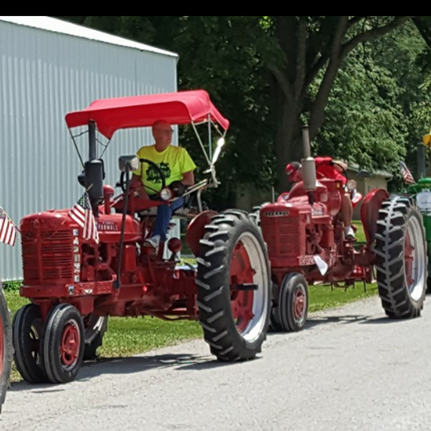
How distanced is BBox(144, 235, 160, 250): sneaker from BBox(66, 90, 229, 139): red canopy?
1.05 m

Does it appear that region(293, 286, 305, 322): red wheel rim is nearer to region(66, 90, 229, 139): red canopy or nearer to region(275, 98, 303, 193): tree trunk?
region(66, 90, 229, 139): red canopy

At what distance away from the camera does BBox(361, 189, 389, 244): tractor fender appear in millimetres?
13344

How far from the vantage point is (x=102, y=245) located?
9.21 meters

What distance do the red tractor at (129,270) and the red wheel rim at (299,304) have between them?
169 cm

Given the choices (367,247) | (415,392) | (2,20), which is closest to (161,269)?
(415,392)

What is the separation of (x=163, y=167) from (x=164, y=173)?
96 millimetres

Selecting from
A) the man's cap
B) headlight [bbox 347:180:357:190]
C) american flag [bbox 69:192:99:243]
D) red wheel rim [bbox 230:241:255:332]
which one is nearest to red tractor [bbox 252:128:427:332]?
the man's cap

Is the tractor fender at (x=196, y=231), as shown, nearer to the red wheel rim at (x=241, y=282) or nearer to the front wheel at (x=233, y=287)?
the front wheel at (x=233, y=287)

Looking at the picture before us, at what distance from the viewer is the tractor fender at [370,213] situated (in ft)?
43.8

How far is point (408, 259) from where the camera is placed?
13.6m

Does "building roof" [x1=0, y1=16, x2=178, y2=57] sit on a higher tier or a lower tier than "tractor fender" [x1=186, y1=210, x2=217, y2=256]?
higher

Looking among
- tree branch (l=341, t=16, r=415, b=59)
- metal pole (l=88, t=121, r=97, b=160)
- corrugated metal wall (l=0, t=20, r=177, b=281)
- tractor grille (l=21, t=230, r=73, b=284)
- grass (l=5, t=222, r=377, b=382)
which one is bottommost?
grass (l=5, t=222, r=377, b=382)

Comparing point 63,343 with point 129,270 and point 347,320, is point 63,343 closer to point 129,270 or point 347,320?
point 129,270

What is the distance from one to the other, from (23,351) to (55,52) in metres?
13.4
